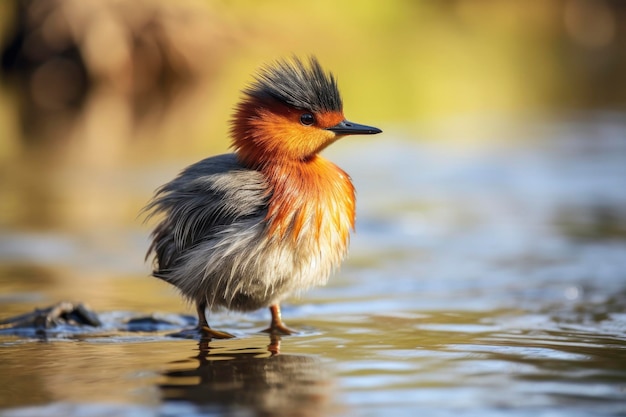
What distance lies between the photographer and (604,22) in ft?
132

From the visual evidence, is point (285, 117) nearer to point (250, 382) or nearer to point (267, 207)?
point (267, 207)

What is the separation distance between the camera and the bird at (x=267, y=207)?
5133 millimetres

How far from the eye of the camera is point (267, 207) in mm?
5195

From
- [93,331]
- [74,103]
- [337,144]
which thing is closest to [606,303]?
[93,331]

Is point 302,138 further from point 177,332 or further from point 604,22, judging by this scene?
point 604,22

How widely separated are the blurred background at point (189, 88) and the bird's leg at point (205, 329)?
1708 millimetres

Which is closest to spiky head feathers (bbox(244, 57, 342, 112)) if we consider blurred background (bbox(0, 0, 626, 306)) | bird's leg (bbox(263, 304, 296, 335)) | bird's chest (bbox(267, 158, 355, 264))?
bird's chest (bbox(267, 158, 355, 264))

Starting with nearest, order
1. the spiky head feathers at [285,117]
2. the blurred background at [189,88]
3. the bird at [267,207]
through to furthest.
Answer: the bird at [267,207]
the spiky head feathers at [285,117]
the blurred background at [189,88]

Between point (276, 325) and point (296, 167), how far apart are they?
2.80 feet

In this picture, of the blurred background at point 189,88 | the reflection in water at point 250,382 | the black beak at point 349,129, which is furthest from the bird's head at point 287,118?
the blurred background at point 189,88

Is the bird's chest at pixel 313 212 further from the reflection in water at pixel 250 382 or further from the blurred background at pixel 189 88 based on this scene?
the blurred background at pixel 189 88

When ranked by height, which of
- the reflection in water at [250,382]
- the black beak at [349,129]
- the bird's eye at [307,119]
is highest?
the bird's eye at [307,119]

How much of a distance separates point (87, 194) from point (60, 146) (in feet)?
13.5

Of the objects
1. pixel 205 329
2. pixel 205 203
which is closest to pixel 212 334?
pixel 205 329
